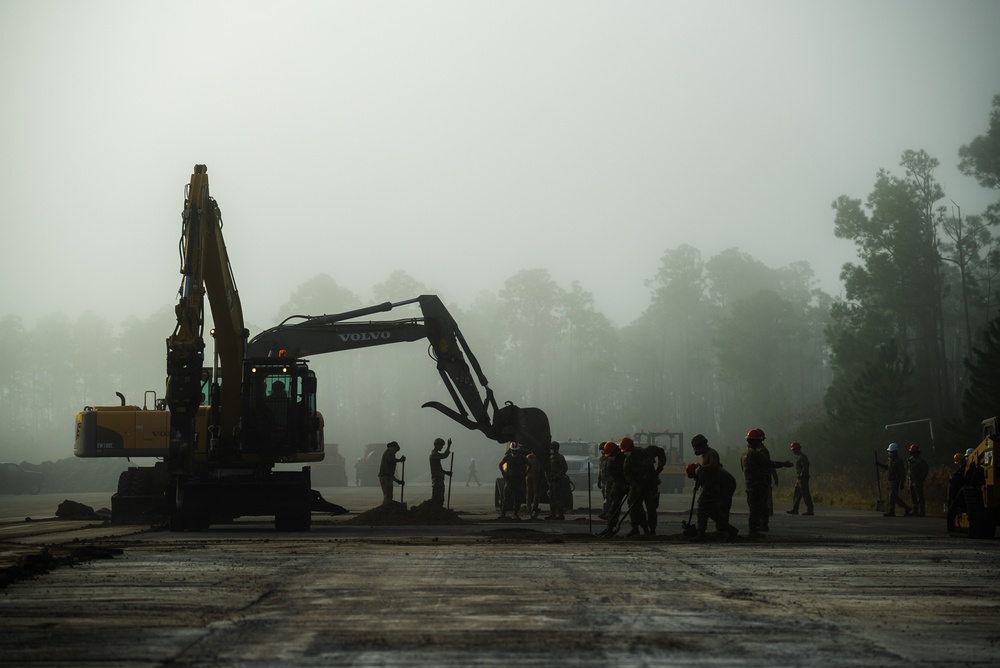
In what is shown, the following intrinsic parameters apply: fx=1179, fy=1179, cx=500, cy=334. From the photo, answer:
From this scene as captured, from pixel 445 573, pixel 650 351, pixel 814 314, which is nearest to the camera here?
pixel 445 573

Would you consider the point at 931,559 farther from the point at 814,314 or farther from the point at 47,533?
the point at 814,314

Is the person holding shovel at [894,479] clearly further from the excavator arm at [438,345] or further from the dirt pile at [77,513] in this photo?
the dirt pile at [77,513]

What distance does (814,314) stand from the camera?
117m

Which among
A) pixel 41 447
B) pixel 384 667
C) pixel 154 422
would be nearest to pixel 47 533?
pixel 154 422

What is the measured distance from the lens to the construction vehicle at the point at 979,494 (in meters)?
20.4

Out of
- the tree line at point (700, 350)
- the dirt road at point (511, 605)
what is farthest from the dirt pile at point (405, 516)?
the tree line at point (700, 350)

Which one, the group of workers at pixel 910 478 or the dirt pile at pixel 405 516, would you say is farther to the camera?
the group of workers at pixel 910 478

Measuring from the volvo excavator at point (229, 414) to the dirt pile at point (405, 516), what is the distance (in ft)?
4.09

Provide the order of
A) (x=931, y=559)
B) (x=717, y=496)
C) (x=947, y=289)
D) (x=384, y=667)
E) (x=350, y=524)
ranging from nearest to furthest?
(x=384, y=667)
(x=931, y=559)
(x=717, y=496)
(x=350, y=524)
(x=947, y=289)

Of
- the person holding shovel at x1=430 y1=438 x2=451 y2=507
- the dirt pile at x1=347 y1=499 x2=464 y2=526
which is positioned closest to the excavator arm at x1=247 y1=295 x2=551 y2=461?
the person holding shovel at x1=430 y1=438 x2=451 y2=507

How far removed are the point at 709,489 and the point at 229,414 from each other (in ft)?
32.9

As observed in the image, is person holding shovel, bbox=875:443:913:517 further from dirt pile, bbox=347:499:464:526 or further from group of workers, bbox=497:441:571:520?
dirt pile, bbox=347:499:464:526

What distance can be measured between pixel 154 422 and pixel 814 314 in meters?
97.0

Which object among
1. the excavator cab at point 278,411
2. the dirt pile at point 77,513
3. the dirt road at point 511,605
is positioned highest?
the excavator cab at point 278,411
